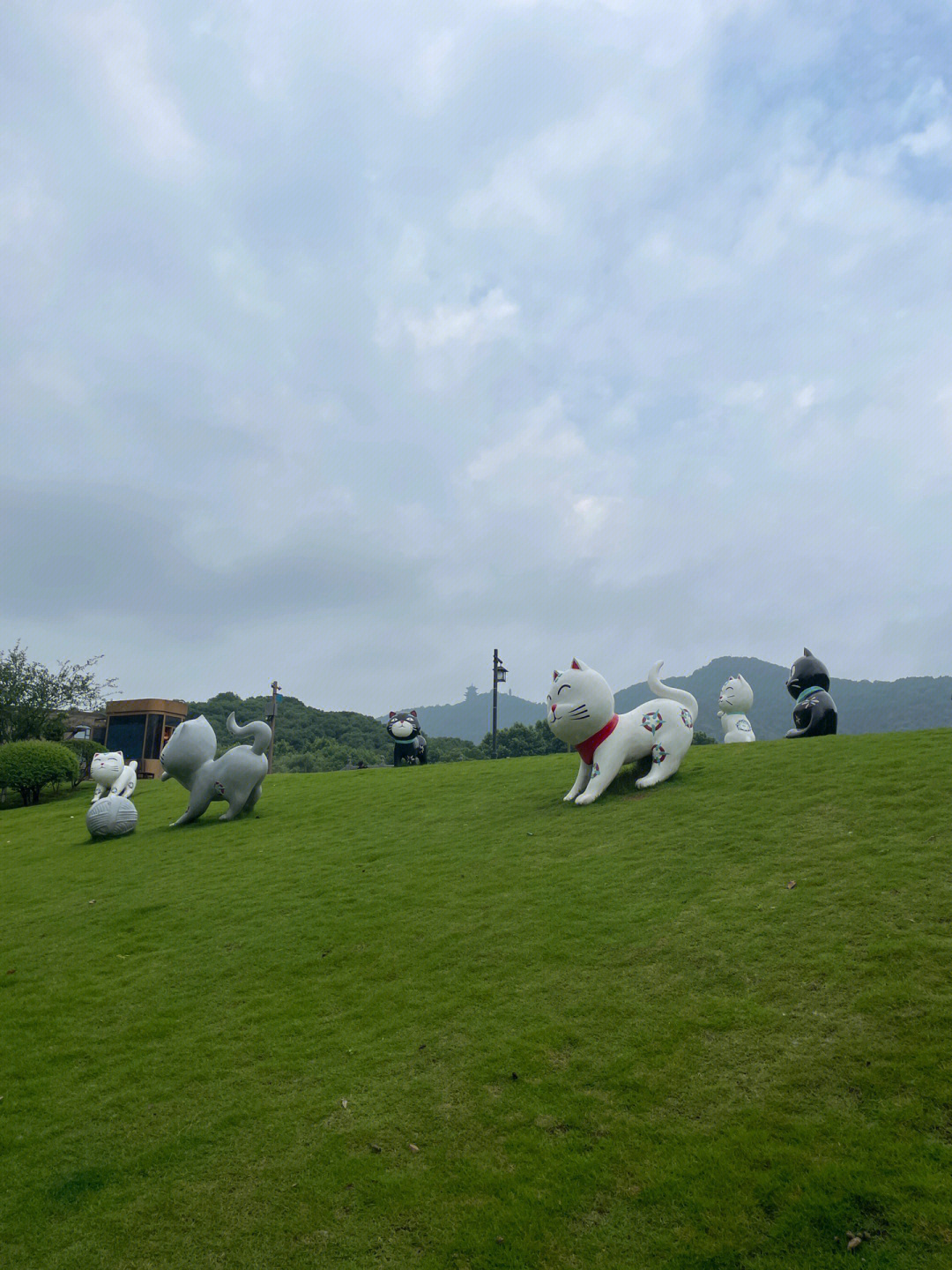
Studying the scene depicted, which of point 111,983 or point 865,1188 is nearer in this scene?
point 865,1188

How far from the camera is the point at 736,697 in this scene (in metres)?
21.8

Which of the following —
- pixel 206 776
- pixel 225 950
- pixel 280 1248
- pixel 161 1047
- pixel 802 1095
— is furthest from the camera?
pixel 206 776

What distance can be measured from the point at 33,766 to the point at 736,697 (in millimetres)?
22251

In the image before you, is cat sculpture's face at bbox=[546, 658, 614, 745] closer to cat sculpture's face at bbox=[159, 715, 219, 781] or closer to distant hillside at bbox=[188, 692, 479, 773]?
cat sculpture's face at bbox=[159, 715, 219, 781]

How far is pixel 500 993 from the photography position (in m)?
6.79

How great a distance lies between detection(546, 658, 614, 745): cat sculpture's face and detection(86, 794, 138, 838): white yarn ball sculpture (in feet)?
30.3

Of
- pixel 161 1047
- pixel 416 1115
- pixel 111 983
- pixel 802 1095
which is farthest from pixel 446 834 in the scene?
pixel 802 1095

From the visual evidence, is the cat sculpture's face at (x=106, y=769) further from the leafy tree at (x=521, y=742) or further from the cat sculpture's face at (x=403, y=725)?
the leafy tree at (x=521, y=742)

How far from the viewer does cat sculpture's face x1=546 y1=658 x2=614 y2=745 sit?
42.4 ft

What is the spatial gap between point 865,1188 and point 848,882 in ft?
13.2

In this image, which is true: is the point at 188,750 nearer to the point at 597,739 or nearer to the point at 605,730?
the point at 597,739

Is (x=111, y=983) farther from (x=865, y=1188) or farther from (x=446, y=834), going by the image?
(x=865, y=1188)

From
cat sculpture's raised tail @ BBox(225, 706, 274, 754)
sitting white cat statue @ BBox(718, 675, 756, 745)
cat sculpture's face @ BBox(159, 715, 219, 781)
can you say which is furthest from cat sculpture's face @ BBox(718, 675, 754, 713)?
cat sculpture's face @ BBox(159, 715, 219, 781)

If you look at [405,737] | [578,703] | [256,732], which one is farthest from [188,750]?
[405,737]
